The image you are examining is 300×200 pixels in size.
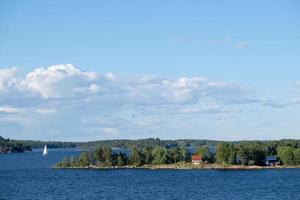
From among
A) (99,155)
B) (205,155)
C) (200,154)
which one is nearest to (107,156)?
(99,155)

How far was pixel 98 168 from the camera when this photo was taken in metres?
158

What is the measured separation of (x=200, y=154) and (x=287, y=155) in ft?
75.9

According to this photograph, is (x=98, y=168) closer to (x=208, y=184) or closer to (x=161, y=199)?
(x=208, y=184)

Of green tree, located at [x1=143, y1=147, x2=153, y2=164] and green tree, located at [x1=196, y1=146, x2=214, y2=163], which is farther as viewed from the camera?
green tree, located at [x1=143, y1=147, x2=153, y2=164]

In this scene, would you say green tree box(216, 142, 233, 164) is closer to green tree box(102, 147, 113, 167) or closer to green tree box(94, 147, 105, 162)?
green tree box(102, 147, 113, 167)

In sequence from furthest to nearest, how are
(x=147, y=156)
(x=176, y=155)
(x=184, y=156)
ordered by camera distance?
(x=176, y=155) → (x=184, y=156) → (x=147, y=156)

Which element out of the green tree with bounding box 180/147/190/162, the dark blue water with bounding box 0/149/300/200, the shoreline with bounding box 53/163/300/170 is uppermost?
the green tree with bounding box 180/147/190/162

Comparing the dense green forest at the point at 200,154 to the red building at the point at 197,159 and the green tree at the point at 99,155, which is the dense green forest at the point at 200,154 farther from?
Answer: the red building at the point at 197,159

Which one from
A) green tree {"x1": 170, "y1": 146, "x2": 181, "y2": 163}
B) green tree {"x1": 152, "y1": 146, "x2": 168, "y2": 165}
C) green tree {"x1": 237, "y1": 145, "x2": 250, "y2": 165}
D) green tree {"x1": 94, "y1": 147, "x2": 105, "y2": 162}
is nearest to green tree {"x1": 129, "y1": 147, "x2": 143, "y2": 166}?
green tree {"x1": 152, "y1": 146, "x2": 168, "y2": 165}

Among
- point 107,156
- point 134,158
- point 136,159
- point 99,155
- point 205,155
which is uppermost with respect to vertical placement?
point 205,155

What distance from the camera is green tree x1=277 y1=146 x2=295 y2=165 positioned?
146 m

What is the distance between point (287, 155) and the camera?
5802 inches

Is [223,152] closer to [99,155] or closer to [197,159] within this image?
[197,159]

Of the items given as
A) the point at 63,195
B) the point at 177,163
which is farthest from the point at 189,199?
the point at 177,163
